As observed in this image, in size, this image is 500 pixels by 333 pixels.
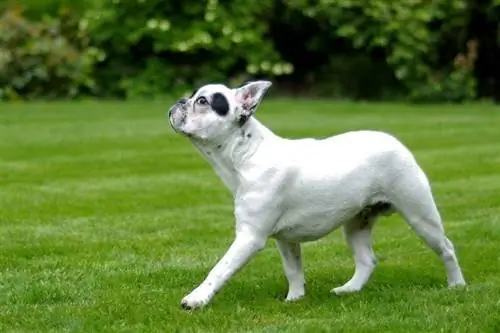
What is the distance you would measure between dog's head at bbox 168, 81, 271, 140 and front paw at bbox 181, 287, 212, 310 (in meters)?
0.78

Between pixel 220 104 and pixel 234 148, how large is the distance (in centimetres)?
24

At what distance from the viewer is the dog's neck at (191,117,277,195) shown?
237 inches

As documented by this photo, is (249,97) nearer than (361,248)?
Yes

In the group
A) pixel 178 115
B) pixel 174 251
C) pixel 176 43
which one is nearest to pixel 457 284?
pixel 178 115

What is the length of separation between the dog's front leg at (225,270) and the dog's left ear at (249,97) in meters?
0.61

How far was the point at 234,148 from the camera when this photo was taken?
6008mm

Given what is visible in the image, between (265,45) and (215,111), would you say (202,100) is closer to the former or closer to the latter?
(215,111)

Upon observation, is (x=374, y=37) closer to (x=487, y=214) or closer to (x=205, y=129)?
(x=487, y=214)

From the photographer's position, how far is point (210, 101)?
5961 millimetres

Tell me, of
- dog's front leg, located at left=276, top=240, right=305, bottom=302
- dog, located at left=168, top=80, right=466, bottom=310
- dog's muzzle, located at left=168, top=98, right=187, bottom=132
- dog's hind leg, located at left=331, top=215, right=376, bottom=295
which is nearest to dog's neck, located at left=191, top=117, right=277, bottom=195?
dog, located at left=168, top=80, right=466, bottom=310

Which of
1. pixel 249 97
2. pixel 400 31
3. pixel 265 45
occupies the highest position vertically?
pixel 249 97

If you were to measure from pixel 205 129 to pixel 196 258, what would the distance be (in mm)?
1813

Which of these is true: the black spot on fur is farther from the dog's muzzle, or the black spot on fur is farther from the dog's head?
the dog's muzzle

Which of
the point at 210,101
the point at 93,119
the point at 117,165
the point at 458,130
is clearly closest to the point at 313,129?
the point at 458,130
